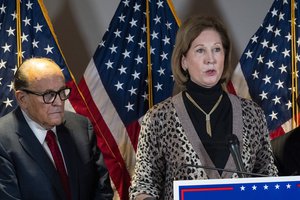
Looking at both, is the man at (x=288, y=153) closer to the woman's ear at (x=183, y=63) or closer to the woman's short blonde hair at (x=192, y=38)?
the woman's short blonde hair at (x=192, y=38)

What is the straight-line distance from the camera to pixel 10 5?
2.90 metres

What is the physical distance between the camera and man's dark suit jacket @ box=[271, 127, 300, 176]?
244 cm

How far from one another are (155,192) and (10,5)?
153cm

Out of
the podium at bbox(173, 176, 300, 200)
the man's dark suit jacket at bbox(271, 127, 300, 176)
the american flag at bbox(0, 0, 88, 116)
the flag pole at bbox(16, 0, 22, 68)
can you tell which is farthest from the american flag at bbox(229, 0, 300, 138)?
the podium at bbox(173, 176, 300, 200)

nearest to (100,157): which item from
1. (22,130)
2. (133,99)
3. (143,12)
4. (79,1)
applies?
(22,130)

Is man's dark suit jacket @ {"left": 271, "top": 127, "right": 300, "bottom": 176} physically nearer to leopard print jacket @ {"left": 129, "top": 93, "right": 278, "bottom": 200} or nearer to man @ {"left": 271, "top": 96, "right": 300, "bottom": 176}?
man @ {"left": 271, "top": 96, "right": 300, "bottom": 176}

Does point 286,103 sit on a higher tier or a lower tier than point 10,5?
lower

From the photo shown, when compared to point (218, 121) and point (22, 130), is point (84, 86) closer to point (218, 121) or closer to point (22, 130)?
point (22, 130)

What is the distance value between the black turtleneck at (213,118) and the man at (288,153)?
609mm

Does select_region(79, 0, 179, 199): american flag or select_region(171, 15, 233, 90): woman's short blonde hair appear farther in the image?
select_region(79, 0, 179, 199): american flag

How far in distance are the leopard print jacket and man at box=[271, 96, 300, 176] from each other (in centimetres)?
52

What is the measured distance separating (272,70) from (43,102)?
4.53 ft

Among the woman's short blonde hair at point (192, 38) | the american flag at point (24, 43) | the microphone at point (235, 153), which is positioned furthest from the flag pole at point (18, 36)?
the microphone at point (235, 153)

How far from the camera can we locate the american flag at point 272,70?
2973 mm
